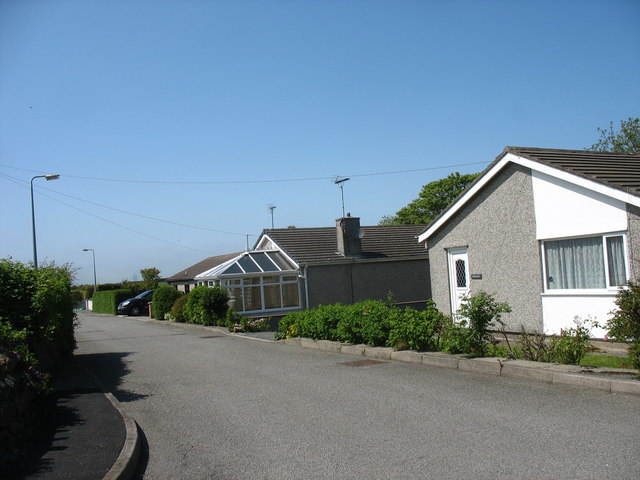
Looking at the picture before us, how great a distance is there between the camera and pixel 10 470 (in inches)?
214

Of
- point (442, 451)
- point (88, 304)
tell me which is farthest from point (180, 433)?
point (88, 304)

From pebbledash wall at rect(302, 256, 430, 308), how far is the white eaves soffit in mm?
9130

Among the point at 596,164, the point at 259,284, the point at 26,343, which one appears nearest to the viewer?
the point at 26,343

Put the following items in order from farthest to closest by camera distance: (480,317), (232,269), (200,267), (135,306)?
(200,267), (135,306), (232,269), (480,317)

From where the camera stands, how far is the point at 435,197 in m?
50.8

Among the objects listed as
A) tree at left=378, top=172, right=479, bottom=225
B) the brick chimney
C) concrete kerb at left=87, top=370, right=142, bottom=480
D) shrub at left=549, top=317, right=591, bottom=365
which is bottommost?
concrete kerb at left=87, top=370, right=142, bottom=480

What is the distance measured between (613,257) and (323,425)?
7.92 meters

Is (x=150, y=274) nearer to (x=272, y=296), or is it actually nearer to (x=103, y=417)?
(x=272, y=296)

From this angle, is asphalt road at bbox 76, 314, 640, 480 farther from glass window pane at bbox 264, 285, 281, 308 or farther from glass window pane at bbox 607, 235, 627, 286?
glass window pane at bbox 264, 285, 281, 308

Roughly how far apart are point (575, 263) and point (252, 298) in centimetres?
1644

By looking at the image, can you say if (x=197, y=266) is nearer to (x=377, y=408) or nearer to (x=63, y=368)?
(x=63, y=368)

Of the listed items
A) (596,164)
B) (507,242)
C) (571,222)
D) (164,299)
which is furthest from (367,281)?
(571,222)

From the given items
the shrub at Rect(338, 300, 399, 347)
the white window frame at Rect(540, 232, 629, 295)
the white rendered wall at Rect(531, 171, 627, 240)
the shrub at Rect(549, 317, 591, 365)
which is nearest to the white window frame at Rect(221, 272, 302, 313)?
the shrub at Rect(338, 300, 399, 347)

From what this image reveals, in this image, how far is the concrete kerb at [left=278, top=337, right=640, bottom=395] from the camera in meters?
7.56
